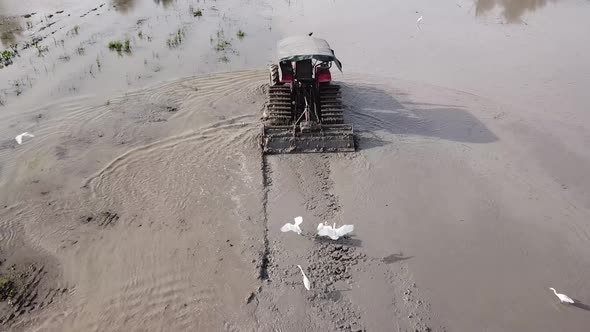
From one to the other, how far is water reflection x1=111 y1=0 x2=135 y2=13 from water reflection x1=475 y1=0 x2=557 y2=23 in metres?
16.6

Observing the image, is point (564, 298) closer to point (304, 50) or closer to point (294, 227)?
point (294, 227)

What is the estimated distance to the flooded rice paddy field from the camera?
20.9 ft

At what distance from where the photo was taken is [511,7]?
67.9 feet

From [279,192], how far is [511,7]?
18.7m

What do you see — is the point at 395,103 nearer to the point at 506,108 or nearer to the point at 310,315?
the point at 506,108

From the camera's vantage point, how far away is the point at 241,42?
51.0ft

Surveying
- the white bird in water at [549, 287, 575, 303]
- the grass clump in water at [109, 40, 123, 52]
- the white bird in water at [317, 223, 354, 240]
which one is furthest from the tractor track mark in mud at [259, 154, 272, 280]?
the grass clump in water at [109, 40, 123, 52]

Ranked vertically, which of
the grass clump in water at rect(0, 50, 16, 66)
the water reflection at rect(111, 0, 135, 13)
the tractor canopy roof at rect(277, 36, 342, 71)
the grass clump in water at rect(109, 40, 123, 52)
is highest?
the water reflection at rect(111, 0, 135, 13)

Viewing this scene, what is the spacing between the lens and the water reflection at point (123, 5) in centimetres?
1927

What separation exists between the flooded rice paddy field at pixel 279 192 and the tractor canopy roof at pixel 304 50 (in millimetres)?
1949

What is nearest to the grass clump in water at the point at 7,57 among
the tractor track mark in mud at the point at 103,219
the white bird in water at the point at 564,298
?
the tractor track mark in mud at the point at 103,219

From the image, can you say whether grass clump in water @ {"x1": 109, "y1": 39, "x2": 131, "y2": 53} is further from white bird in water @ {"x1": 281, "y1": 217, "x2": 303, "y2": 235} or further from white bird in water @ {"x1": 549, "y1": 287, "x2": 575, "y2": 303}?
white bird in water @ {"x1": 549, "y1": 287, "x2": 575, "y2": 303}

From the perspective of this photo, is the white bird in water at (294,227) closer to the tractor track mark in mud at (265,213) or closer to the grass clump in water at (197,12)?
the tractor track mark in mud at (265,213)

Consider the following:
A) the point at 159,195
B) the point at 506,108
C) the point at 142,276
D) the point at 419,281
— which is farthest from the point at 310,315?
the point at 506,108
